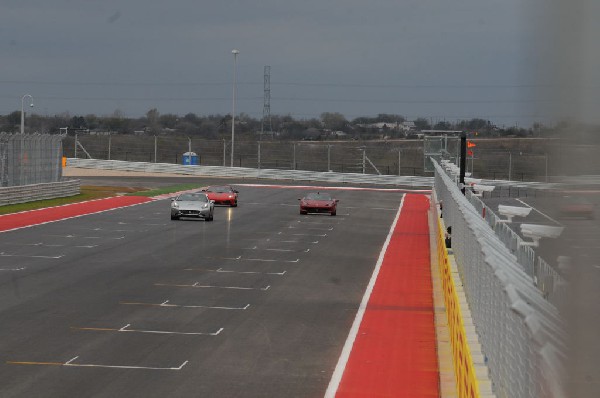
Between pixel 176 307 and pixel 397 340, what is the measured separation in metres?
5.65

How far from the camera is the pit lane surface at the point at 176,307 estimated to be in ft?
47.4

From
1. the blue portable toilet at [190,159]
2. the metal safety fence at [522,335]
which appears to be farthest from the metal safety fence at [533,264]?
the blue portable toilet at [190,159]

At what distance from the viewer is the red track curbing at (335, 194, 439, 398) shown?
1434 cm

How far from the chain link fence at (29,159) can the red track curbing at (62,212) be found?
10.5ft

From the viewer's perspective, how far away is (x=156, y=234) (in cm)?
3906

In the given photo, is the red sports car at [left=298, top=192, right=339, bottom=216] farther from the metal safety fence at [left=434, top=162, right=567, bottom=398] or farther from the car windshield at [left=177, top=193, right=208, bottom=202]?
the metal safety fence at [left=434, top=162, right=567, bottom=398]

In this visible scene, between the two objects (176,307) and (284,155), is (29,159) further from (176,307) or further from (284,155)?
(284,155)

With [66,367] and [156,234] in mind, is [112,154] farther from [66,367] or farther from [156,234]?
[66,367]

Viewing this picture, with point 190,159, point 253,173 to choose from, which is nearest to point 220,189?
point 253,173

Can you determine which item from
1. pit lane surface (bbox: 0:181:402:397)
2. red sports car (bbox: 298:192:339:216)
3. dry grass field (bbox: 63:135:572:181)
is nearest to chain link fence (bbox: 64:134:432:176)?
dry grass field (bbox: 63:135:572:181)

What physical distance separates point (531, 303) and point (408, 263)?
28365 millimetres

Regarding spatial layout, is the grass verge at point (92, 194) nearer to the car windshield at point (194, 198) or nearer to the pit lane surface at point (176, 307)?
the pit lane surface at point (176, 307)

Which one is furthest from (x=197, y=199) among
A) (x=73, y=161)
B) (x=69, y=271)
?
(x=73, y=161)

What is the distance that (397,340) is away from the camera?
723 inches
